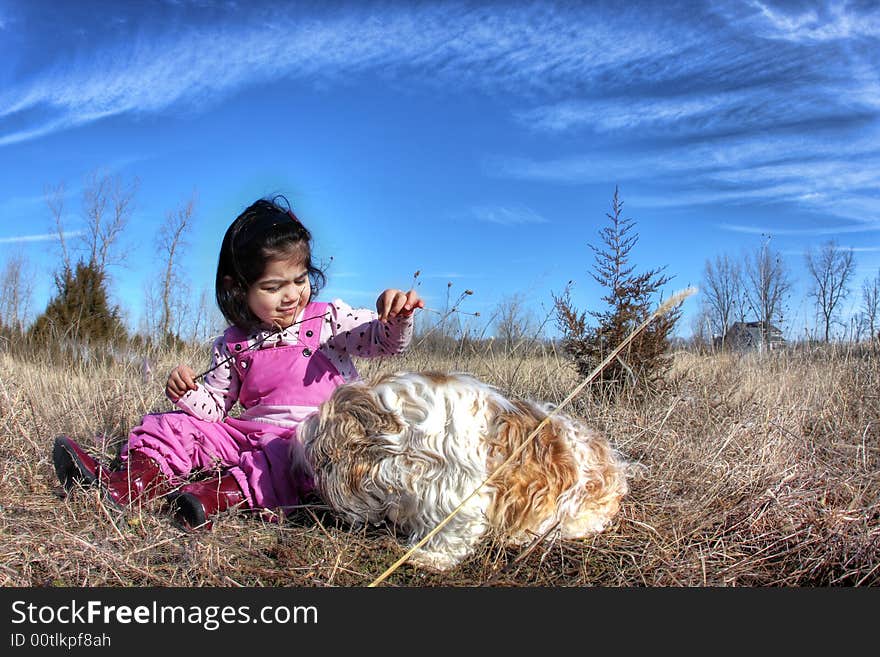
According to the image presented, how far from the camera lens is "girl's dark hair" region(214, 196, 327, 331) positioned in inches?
126

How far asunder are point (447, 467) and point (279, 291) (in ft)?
4.86

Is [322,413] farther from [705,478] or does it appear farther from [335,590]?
[705,478]

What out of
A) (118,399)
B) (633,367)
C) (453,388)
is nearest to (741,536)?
(453,388)

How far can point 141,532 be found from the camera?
251cm

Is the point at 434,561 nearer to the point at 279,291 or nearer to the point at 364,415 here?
the point at 364,415

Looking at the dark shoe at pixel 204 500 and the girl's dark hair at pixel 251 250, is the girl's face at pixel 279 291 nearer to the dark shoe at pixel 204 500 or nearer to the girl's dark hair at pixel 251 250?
the girl's dark hair at pixel 251 250

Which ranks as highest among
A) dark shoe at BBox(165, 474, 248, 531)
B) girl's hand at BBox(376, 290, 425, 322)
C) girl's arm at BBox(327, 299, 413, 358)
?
girl's hand at BBox(376, 290, 425, 322)

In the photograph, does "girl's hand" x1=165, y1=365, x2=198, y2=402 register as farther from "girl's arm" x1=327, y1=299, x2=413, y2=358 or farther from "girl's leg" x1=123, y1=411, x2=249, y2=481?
"girl's arm" x1=327, y1=299, x2=413, y2=358

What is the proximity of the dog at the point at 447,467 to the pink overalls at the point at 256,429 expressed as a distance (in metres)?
0.42

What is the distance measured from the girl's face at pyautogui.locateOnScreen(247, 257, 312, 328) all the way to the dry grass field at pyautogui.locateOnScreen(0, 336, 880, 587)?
1027 millimetres

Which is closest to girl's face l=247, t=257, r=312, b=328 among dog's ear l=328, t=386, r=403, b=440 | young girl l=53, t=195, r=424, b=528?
young girl l=53, t=195, r=424, b=528

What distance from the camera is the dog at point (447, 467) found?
222 centimetres

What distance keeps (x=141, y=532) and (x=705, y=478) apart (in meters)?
2.48

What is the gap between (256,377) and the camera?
3.27 metres
